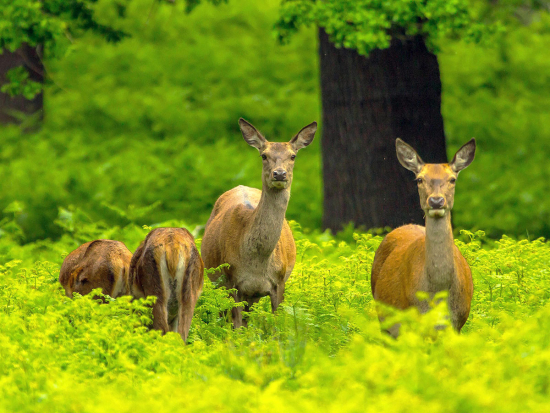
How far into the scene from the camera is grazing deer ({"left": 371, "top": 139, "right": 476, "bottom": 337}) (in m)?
6.98

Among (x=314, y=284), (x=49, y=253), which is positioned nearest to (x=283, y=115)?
(x=49, y=253)

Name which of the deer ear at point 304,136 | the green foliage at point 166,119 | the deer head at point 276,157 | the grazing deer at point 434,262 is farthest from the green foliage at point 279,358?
the green foliage at point 166,119

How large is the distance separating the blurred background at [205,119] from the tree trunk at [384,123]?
2.94 m

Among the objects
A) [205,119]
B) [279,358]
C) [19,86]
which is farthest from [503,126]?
[279,358]

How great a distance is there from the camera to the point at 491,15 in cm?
1494

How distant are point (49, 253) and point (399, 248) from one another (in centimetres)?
665

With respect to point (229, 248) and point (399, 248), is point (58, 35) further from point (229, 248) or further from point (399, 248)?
point (399, 248)

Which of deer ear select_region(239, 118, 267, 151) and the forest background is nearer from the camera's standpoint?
the forest background

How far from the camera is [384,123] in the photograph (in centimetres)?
1277

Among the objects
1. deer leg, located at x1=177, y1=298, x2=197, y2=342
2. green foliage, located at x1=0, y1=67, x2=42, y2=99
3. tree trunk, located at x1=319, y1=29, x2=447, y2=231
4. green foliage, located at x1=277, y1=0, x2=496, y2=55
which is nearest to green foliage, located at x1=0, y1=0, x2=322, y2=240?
green foliage, located at x1=0, y1=67, x2=42, y2=99

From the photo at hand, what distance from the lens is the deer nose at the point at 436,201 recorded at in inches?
270

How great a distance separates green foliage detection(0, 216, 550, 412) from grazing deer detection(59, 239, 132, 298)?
0.38 metres

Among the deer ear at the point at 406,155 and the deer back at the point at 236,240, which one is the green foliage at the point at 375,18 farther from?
the deer ear at the point at 406,155

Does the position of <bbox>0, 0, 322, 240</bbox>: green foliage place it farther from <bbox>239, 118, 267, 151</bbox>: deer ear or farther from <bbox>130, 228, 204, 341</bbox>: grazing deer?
<bbox>130, 228, 204, 341</bbox>: grazing deer
